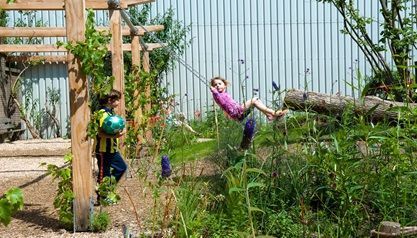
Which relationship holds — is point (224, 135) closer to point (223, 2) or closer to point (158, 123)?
point (158, 123)

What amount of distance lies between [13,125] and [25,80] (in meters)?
1.20

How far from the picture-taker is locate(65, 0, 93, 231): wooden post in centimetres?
527

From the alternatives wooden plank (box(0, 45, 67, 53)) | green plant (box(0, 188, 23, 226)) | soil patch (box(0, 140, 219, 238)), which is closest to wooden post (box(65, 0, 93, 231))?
soil patch (box(0, 140, 219, 238))

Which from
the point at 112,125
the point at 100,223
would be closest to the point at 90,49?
the point at 112,125

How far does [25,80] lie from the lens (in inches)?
599

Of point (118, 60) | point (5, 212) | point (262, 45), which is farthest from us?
point (262, 45)

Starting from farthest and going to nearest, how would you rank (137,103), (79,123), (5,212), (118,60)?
(137,103), (118,60), (79,123), (5,212)

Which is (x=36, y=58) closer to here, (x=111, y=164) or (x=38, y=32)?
(x=38, y=32)

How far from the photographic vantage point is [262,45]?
14.5 meters

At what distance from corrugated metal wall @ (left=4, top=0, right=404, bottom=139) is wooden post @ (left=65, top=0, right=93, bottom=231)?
8.90m

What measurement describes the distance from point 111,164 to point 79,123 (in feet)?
3.48

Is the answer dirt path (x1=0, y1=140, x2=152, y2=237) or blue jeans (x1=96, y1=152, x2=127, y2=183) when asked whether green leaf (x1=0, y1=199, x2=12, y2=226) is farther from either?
blue jeans (x1=96, y1=152, x2=127, y2=183)

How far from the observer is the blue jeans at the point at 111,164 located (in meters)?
6.25

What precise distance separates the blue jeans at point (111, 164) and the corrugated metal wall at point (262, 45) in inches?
311
